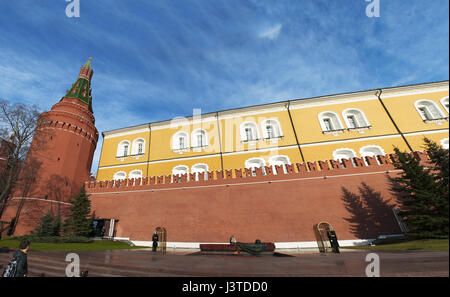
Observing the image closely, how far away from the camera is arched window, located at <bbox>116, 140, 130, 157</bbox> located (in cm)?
1957

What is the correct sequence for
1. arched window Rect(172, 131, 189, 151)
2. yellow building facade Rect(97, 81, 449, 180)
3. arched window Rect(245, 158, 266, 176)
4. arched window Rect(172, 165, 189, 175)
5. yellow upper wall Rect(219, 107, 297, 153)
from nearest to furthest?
yellow building facade Rect(97, 81, 449, 180)
arched window Rect(245, 158, 266, 176)
yellow upper wall Rect(219, 107, 297, 153)
arched window Rect(172, 165, 189, 175)
arched window Rect(172, 131, 189, 151)

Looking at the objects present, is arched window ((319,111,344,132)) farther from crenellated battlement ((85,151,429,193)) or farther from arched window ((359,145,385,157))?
crenellated battlement ((85,151,429,193))

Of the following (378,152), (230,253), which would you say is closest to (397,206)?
(378,152)

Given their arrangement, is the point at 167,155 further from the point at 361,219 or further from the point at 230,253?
the point at 361,219

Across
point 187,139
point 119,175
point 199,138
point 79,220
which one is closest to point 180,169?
point 187,139

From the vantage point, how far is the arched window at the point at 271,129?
17.0m

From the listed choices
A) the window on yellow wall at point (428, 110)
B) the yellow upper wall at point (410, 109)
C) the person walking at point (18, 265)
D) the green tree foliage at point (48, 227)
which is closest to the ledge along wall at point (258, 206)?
the green tree foliage at point (48, 227)

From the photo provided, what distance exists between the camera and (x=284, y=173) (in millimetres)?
12430

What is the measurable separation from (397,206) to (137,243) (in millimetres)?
15490

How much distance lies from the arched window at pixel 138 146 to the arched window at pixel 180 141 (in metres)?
3.52

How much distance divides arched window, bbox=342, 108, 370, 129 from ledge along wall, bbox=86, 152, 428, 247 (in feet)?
17.5

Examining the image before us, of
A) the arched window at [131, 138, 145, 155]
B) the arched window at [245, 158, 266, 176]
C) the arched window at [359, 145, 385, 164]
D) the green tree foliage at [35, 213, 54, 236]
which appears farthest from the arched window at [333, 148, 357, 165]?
the green tree foliage at [35, 213, 54, 236]

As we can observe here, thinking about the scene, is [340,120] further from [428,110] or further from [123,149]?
[123,149]
